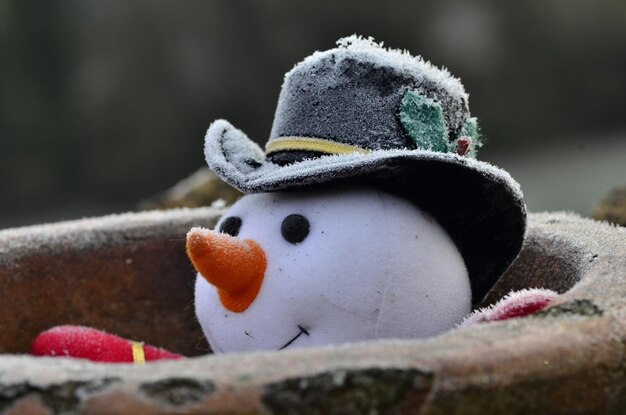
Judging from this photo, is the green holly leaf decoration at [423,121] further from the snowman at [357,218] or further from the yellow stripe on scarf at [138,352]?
the yellow stripe on scarf at [138,352]

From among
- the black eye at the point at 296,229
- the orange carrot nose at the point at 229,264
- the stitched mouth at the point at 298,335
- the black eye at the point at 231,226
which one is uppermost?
the black eye at the point at 296,229

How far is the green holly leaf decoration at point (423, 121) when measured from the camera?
61 cm

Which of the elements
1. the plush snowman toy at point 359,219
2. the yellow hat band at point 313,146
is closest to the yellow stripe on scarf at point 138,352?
the plush snowman toy at point 359,219

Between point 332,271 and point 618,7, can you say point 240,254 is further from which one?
point 618,7

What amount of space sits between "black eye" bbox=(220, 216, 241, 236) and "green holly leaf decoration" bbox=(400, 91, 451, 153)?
0.13 meters

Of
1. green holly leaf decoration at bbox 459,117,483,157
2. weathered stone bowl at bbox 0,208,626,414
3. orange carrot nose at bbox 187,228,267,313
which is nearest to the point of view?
weathered stone bowl at bbox 0,208,626,414

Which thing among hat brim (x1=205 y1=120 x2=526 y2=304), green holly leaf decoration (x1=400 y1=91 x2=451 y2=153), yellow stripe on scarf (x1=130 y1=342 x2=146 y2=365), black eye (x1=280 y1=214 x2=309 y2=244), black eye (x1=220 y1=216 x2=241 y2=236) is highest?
green holly leaf decoration (x1=400 y1=91 x2=451 y2=153)

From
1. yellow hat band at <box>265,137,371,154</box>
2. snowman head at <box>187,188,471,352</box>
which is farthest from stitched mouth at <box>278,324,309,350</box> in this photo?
yellow hat band at <box>265,137,371,154</box>

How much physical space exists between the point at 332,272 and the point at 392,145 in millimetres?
101

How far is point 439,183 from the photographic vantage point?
1.96 feet

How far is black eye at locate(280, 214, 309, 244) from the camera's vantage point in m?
0.59

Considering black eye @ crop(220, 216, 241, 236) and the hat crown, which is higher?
Result: the hat crown

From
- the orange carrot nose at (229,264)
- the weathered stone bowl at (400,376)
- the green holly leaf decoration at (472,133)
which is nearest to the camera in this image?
the weathered stone bowl at (400,376)

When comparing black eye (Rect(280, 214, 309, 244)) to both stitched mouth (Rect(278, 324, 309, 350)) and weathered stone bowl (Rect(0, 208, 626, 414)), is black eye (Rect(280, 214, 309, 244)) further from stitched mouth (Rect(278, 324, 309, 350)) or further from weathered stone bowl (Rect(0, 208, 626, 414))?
weathered stone bowl (Rect(0, 208, 626, 414))
